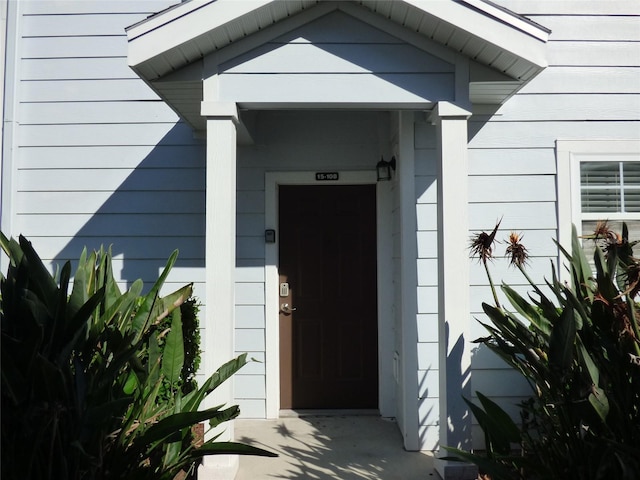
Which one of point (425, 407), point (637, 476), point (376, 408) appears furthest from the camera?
point (376, 408)

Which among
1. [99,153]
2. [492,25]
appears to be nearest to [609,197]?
[492,25]

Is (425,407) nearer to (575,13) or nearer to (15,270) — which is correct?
(15,270)

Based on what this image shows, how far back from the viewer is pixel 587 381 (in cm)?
249

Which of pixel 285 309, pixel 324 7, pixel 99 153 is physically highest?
pixel 324 7

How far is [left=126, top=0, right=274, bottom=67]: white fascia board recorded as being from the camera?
3.26m

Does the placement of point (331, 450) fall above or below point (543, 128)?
below

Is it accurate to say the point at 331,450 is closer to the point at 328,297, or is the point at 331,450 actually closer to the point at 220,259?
the point at 328,297

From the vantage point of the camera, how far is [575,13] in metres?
4.72

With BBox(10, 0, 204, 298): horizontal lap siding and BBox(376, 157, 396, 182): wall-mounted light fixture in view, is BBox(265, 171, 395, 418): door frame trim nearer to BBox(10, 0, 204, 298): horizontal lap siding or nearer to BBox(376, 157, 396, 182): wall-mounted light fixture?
BBox(376, 157, 396, 182): wall-mounted light fixture

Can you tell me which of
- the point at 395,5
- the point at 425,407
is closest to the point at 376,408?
the point at 425,407

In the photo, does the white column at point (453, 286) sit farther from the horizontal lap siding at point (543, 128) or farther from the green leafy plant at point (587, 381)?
the horizontal lap siding at point (543, 128)

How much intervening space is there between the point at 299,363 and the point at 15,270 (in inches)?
124

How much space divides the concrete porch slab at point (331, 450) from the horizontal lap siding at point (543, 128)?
2.90 ft

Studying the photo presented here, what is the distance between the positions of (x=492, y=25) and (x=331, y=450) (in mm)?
3119
